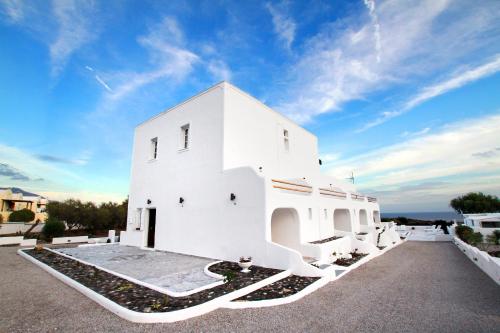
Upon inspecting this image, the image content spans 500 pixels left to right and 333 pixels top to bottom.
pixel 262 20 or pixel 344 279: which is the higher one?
pixel 262 20

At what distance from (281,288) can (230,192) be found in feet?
13.2

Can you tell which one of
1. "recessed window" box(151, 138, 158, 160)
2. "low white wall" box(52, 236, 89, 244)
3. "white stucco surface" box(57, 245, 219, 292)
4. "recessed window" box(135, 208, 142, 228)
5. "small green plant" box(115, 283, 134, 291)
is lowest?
"low white wall" box(52, 236, 89, 244)

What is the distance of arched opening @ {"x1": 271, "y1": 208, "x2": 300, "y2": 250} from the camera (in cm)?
923

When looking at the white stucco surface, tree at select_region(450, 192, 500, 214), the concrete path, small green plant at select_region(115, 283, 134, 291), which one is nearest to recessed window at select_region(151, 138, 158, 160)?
the white stucco surface

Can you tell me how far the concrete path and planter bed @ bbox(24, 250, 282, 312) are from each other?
1.17 feet

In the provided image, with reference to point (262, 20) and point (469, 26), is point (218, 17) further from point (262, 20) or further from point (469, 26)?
point (469, 26)

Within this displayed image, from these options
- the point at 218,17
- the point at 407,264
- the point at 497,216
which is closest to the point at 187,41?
the point at 218,17

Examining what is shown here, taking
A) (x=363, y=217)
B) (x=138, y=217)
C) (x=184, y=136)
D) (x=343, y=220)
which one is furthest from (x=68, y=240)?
(x=363, y=217)

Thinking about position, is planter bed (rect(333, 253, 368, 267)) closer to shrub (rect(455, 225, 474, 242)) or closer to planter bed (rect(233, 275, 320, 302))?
planter bed (rect(233, 275, 320, 302))

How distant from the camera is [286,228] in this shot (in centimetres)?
968

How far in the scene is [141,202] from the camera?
13336 mm

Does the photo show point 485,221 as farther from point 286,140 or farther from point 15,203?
point 15,203

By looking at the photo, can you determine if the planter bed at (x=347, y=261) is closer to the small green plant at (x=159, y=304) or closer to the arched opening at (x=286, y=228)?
the arched opening at (x=286, y=228)

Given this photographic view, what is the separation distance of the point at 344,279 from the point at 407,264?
4.44 metres
